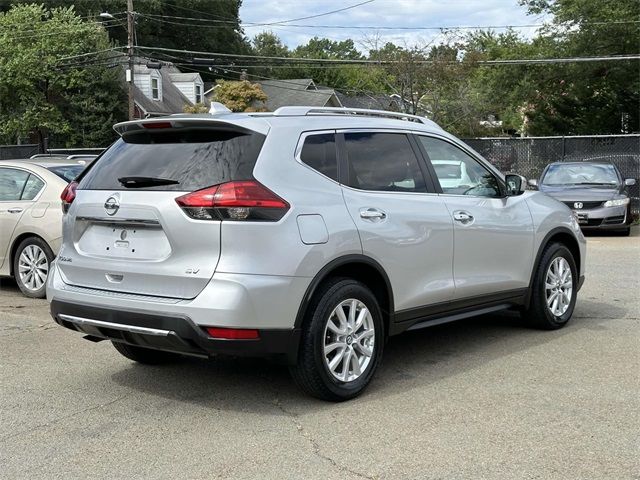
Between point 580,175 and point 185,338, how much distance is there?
13.7 m

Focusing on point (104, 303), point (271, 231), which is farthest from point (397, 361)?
point (104, 303)

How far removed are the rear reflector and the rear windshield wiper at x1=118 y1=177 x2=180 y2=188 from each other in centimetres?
92

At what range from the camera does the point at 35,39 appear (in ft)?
123

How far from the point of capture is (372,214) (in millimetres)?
4715

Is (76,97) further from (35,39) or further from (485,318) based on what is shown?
(485,318)

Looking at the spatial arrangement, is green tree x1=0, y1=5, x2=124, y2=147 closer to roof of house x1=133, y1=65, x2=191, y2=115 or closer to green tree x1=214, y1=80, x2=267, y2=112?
roof of house x1=133, y1=65, x2=191, y2=115

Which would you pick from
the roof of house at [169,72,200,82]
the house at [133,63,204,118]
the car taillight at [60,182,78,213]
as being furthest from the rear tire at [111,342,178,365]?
the roof of house at [169,72,200,82]

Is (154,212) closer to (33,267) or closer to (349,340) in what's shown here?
(349,340)

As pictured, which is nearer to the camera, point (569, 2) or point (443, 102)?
point (569, 2)

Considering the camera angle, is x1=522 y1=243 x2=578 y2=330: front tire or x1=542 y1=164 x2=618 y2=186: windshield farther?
x1=542 y1=164 x2=618 y2=186: windshield

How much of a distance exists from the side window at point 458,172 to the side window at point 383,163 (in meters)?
0.25

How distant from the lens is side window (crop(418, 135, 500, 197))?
5.53 metres

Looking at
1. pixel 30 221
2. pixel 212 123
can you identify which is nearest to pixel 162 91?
pixel 30 221

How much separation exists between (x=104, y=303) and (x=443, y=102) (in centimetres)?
3505
